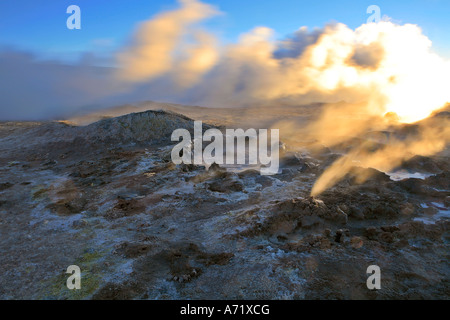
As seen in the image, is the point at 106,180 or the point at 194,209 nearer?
the point at 194,209

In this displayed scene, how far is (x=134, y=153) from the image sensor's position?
1178 cm

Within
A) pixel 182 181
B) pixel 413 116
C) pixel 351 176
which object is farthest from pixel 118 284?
pixel 413 116

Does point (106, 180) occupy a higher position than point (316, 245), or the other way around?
point (106, 180)

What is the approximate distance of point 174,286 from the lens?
414 centimetres

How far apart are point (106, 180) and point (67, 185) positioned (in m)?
1.14

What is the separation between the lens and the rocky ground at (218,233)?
412cm

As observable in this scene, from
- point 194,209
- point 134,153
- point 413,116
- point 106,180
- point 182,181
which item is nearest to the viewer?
point 194,209

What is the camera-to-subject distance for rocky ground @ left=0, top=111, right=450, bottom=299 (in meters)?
4.12

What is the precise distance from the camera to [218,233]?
571cm

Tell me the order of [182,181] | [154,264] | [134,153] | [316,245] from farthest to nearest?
1. [134,153]
2. [182,181]
3. [316,245]
4. [154,264]
